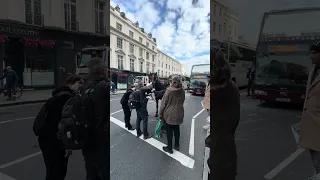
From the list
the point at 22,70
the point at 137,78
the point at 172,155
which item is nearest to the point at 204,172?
the point at 172,155

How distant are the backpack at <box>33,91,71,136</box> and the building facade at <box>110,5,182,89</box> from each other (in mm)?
456

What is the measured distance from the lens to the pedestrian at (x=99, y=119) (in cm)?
124

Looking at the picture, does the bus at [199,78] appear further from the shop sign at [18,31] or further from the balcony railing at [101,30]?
the shop sign at [18,31]

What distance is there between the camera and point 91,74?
1.25 meters

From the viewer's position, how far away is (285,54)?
42.1 inches

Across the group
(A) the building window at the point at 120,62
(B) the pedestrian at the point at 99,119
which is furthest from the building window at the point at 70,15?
(A) the building window at the point at 120,62

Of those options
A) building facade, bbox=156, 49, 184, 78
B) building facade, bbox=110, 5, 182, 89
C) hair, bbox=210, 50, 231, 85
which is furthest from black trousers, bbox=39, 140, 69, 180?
hair, bbox=210, 50, 231, 85

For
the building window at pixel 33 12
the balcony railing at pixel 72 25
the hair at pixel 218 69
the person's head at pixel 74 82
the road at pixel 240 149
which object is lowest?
the road at pixel 240 149

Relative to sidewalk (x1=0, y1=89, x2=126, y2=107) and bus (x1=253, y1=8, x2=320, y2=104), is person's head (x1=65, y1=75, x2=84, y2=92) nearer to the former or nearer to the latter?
sidewalk (x1=0, y1=89, x2=126, y2=107)

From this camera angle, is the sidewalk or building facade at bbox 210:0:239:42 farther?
the sidewalk

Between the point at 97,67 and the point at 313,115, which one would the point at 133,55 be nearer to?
the point at 97,67

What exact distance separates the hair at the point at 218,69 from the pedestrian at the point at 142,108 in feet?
1.14

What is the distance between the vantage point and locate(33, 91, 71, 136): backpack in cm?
134

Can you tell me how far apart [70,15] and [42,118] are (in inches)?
26.4
